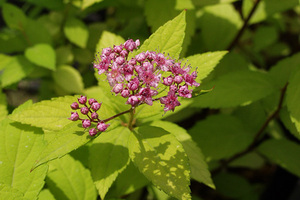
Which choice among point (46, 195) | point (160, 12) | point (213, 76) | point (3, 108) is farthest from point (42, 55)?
point (213, 76)

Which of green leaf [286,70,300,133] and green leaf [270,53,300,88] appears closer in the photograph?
green leaf [286,70,300,133]

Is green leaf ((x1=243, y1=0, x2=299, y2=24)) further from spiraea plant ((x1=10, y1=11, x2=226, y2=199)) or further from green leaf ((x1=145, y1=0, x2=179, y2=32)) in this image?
spiraea plant ((x1=10, y1=11, x2=226, y2=199))

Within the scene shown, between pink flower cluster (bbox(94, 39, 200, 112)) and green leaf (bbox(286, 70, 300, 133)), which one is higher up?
pink flower cluster (bbox(94, 39, 200, 112))

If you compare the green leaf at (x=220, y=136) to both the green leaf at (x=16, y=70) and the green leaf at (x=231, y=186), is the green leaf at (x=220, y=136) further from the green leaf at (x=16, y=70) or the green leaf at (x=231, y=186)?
the green leaf at (x=16, y=70)

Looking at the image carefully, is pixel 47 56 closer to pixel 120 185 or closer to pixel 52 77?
pixel 52 77

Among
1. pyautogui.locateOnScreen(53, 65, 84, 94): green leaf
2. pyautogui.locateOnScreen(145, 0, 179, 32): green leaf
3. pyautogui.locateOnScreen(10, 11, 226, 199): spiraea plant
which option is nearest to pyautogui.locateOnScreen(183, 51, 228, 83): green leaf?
pyautogui.locateOnScreen(10, 11, 226, 199): spiraea plant

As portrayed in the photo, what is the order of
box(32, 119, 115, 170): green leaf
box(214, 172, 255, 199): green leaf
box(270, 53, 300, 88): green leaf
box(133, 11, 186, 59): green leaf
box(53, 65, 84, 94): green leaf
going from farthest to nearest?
box(214, 172, 255, 199): green leaf → box(53, 65, 84, 94): green leaf → box(270, 53, 300, 88): green leaf → box(133, 11, 186, 59): green leaf → box(32, 119, 115, 170): green leaf

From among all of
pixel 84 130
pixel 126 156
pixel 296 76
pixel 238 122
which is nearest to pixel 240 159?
pixel 238 122
